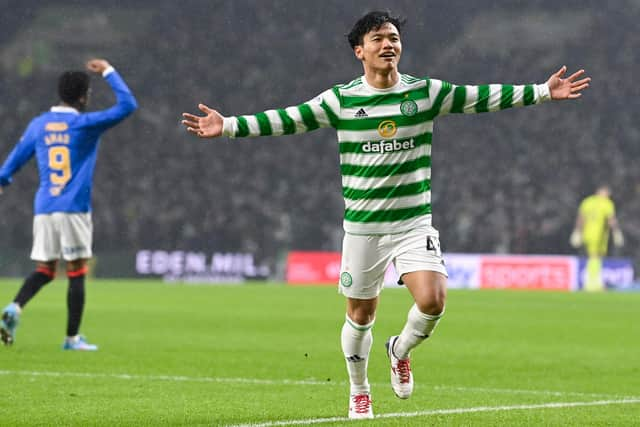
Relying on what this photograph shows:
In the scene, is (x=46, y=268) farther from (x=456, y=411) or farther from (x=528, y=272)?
(x=528, y=272)

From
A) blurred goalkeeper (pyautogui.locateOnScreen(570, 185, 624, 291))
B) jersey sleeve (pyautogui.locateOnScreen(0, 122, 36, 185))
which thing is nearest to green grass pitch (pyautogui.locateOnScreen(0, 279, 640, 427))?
jersey sleeve (pyautogui.locateOnScreen(0, 122, 36, 185))

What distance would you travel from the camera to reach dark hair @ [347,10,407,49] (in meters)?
6.45

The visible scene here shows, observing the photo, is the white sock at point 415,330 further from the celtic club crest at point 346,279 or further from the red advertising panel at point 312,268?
the red advertising panel at point 312,268

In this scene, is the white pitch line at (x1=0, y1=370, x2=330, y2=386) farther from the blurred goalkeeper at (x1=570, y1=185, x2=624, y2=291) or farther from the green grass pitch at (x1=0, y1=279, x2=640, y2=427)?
the blurred goalkeeper at (x1=570, y1=185, x2=624, y2=291)

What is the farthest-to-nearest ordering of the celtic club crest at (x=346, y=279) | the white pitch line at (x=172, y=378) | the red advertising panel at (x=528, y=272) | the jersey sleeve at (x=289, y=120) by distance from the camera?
the red advertising panel at (x=528, y=272)
the white pitch line at (x=172, y=378)
the celtic club crest at (x=346, y=279)
the jersey sleeve at (x=289, y=120)

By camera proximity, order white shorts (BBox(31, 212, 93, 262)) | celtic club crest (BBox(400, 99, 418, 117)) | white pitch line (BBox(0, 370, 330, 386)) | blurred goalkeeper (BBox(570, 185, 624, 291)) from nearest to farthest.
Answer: celtic club crest (BBox(400, 99, 418, 117)) → white pitch line (BBox(0, 370, 330, 386)) → white shorts (BBox(31, 212, 93, 262)) → blurred goalkeeper (BBox(570, 185, 624, 291))

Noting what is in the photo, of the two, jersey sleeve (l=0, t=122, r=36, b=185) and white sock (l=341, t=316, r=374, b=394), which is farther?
jersey sleeve (l=0, t=122, r=36, b=185)

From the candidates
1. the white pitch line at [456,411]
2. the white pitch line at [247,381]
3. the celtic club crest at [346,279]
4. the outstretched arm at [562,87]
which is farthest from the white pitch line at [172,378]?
the outstretched arm at [562,87]

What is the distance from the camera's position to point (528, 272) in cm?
2941

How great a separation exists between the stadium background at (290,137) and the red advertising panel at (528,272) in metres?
3.42

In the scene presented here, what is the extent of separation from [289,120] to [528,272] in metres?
23.6

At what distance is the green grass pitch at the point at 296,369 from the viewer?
6707 mm

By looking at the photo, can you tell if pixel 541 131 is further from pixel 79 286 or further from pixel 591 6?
pixel 79 286

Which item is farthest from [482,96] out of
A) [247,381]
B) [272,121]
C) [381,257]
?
[247,381]
